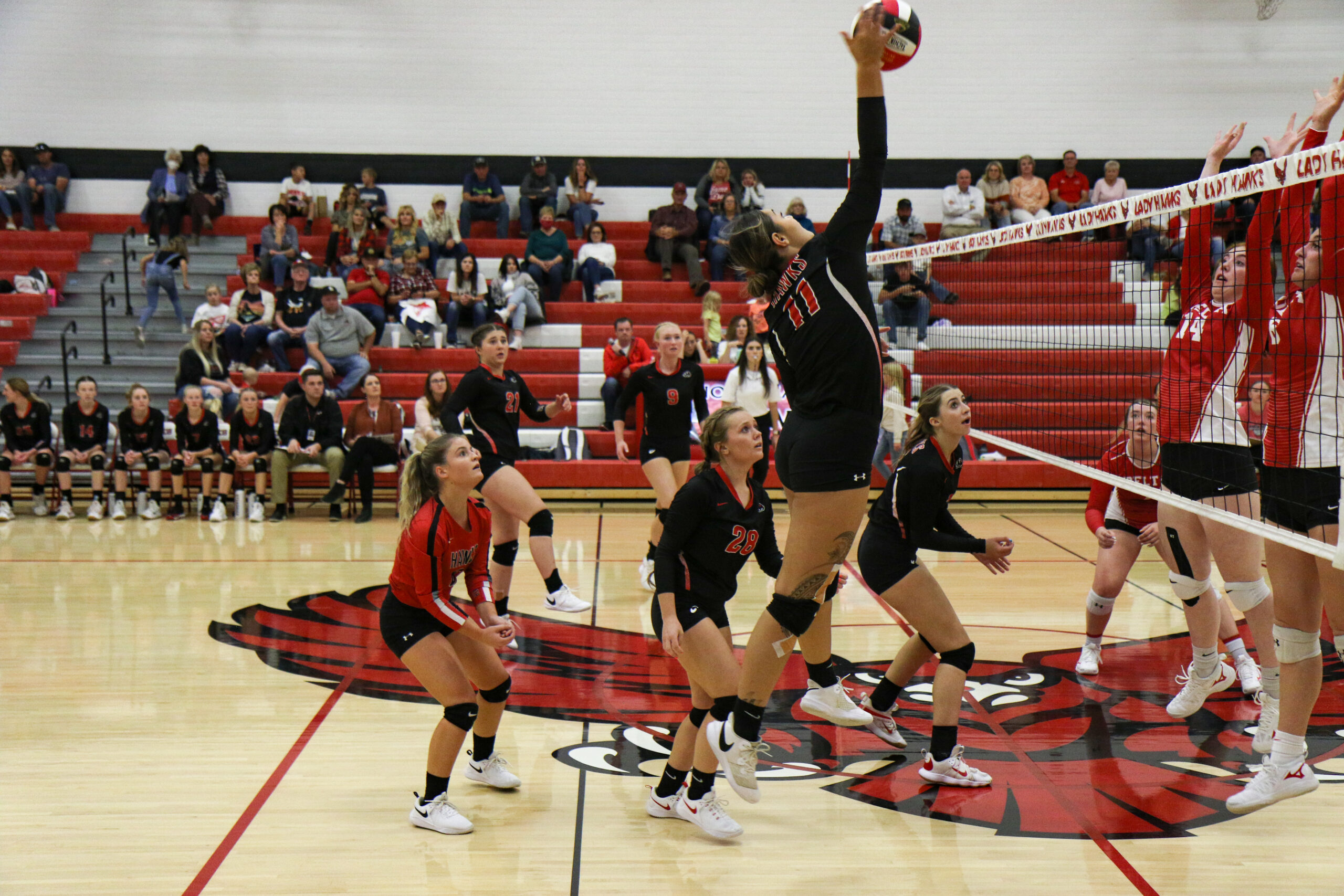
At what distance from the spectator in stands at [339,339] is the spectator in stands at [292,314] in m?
0.24

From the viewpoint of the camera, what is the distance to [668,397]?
708 cm

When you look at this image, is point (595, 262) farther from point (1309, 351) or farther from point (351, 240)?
point (1309, 351)

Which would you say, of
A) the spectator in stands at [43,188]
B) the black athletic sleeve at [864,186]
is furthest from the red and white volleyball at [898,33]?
the spectator in stands at [43,188]

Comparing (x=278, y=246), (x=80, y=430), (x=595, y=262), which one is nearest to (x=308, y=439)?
(x=80, y=430)

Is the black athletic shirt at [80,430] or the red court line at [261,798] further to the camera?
the black athletic shirt at [80,430]

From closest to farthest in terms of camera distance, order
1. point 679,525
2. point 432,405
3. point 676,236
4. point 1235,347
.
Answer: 1. point 679,525
2. point 1235,347
3. point 432,405
4. point 676,236

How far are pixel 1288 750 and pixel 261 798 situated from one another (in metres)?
3.67

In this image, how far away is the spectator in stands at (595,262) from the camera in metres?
14.5

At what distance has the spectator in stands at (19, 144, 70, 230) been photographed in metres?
15.2

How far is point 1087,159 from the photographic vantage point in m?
16.5

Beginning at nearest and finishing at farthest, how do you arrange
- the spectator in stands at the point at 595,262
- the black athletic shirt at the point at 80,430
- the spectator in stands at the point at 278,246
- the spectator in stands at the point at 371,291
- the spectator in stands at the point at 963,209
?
the black athletic shirt at the point at 80,430
the spectator in stands at the point at 371,291
the spectator in stands at the point at 278,246
the spectator in stands at the point at 595,262
the spectator in stands at the point at 963,209

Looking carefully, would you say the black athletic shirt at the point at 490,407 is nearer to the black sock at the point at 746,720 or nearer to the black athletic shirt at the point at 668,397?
the black athletic shirt at the point at 668,397

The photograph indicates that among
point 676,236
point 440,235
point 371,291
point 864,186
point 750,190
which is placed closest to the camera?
point 864,186

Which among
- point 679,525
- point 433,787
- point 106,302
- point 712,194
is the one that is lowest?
point 433,787
